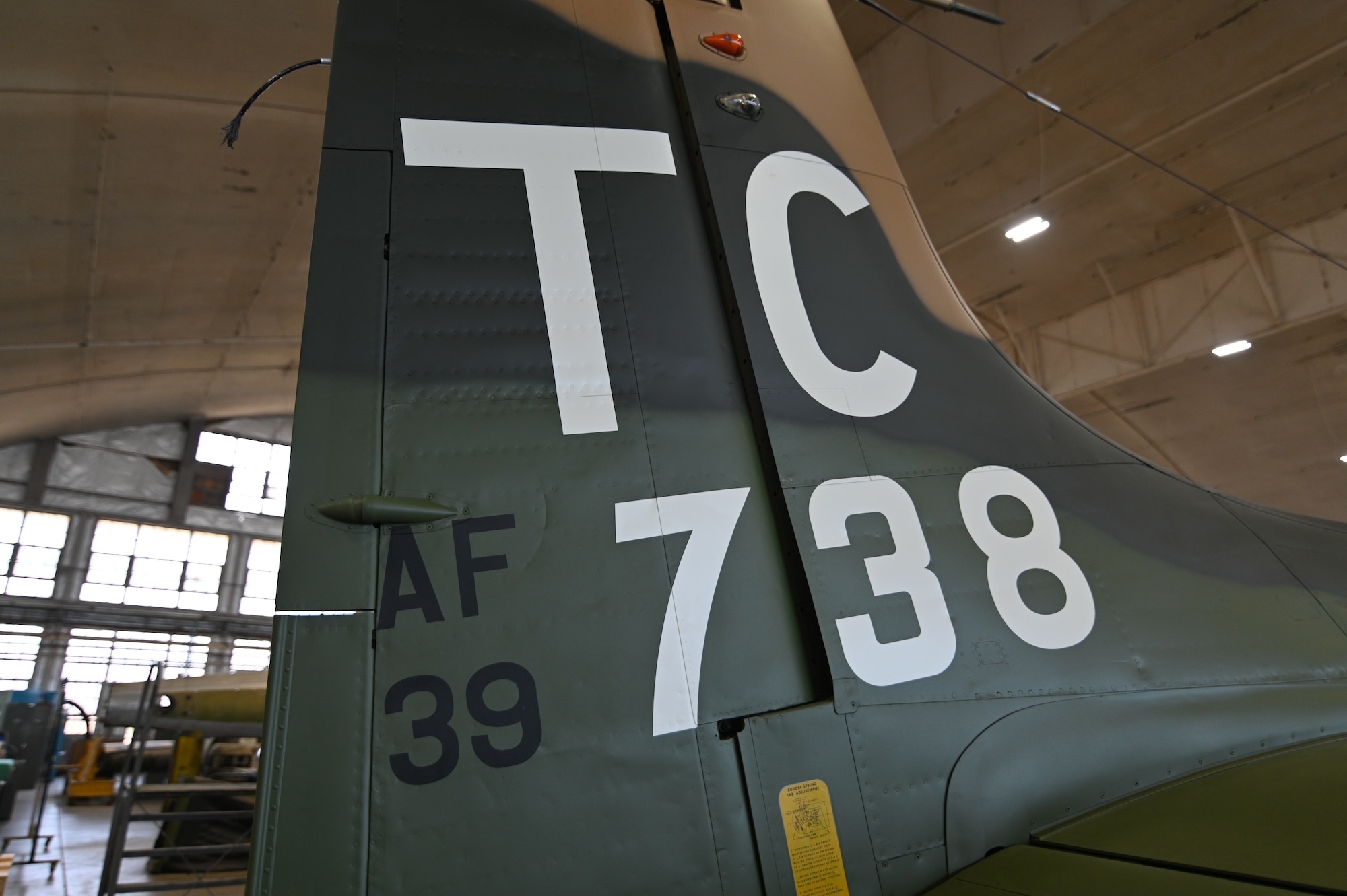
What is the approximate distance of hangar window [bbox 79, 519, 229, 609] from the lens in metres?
21.7

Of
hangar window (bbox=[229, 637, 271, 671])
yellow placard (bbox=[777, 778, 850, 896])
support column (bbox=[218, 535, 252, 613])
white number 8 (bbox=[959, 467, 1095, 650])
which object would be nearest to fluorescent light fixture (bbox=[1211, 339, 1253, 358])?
white number 8 (bbox=[959, 467, 1095, 650])

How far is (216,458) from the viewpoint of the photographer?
79.3 ft

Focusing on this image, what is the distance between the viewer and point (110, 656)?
69.1 ft

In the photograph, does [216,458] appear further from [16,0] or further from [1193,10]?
[1193,10]

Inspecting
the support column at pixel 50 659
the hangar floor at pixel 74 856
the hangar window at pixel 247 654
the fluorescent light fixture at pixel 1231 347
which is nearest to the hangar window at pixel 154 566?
the support column at pixel 50 659

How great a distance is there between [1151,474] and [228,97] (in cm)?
1074

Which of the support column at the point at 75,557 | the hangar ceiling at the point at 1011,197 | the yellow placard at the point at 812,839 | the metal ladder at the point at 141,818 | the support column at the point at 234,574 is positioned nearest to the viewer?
the yellow placard at the point at 812,839

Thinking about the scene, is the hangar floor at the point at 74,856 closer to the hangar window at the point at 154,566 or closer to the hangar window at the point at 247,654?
the hangar window at the point at 154,566

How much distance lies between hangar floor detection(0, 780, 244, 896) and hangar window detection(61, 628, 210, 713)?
719 cm

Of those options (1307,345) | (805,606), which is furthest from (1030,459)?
(1307,345)

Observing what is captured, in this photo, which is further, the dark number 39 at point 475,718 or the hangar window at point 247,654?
the hangar window at point 247,654

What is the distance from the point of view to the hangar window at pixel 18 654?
19.7 m

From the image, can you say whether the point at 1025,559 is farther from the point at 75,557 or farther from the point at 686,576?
the point at 75,557

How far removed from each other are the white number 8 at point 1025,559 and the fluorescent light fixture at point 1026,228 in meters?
10.8
